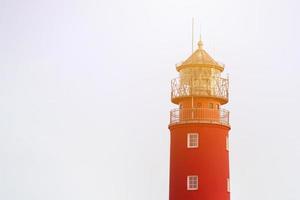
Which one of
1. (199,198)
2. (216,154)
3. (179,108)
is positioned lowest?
(199,198)

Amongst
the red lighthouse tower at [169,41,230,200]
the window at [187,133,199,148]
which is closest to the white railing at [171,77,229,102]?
the red lighthouse tower at [169,41,230,200]

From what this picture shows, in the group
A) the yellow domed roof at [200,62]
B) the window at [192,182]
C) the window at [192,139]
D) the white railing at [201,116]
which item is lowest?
the window at [192,182]

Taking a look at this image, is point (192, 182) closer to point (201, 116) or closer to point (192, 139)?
point (192, 139)

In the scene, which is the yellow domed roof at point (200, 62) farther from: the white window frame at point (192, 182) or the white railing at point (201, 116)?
the white window frame at point (192, 182)

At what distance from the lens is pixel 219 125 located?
47875 millimetres

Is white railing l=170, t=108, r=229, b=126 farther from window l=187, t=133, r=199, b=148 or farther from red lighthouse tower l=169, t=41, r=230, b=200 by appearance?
window l=187, t=133, r=199, b=148

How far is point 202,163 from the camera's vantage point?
154ft

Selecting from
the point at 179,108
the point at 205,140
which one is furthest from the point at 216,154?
the point at 179,108

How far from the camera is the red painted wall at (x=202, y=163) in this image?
153 feet

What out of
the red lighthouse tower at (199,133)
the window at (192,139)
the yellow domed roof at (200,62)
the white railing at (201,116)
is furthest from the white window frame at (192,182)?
the yellow domed roof at (200,62)

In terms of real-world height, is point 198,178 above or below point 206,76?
below

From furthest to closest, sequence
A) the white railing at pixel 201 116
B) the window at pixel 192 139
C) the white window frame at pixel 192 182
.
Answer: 1. the white railing at pixel 201 116
2. the window at pixel 192 139
3. the white window frame at pixel 192 182

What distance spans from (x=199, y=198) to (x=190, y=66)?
29.9 feet

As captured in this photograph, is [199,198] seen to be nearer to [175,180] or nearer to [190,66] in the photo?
[175,180]
